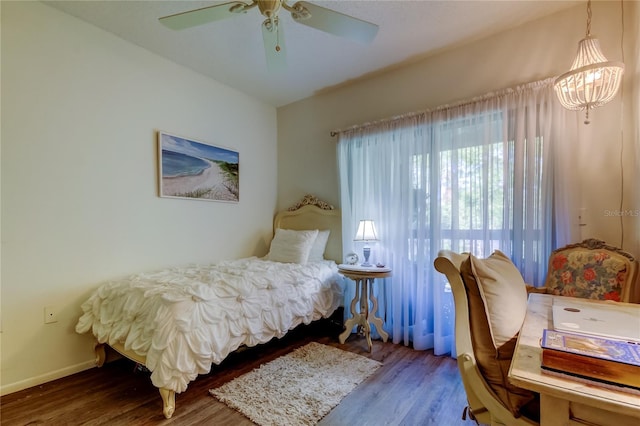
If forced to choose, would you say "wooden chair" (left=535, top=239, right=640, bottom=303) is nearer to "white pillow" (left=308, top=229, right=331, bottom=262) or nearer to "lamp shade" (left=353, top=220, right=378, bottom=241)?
"lamp shade" (left=353, top=220, right=378, bottom=241)

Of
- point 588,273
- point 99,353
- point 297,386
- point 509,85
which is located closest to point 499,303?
point 588,273

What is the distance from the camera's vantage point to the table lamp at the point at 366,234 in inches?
A: 118

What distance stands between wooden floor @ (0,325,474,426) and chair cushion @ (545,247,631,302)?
100 cm

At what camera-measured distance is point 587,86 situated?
1.67 meters

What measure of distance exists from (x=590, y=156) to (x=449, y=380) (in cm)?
194

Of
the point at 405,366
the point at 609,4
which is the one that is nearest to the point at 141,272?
the point at 405,366

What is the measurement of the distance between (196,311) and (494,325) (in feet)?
5.52

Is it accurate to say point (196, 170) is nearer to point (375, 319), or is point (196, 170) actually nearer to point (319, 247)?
point (319, 247)

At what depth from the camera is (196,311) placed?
193 centimetres

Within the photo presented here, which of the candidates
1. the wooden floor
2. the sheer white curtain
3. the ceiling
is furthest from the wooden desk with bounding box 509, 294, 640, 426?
the ceiling

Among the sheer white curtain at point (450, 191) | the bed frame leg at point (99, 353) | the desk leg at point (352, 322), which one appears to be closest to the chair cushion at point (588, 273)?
the sheer white curtain at point (450, 191)

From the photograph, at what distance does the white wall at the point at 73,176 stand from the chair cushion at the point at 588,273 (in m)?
3.20

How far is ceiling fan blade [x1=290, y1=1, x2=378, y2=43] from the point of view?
1.67 metres

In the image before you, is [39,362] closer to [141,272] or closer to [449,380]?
[141,272]
